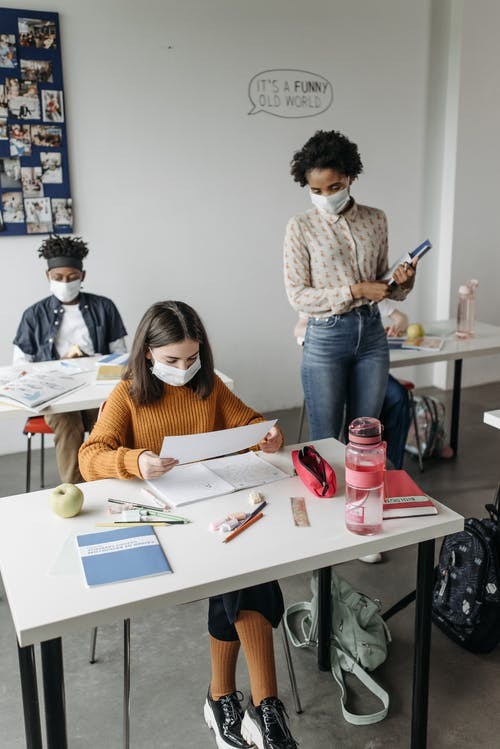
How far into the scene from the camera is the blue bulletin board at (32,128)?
3500mm

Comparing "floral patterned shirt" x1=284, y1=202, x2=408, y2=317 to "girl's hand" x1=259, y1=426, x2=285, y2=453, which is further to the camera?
"floral patterned shirt" x1=284, y1=202, x2=408, y2=317

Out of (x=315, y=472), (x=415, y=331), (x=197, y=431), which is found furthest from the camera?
(x=415, y=331)

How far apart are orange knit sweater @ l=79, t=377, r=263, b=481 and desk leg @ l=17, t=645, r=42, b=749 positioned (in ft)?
1.57

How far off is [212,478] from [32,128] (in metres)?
2.59

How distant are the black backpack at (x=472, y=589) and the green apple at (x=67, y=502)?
1.24 metres

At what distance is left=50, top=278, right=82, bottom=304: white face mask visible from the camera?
3.12 metres

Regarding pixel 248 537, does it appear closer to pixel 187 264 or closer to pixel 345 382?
pixel 345 382

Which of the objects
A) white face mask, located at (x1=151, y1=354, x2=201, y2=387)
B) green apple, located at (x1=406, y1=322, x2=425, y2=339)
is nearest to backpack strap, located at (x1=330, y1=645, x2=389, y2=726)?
white face mask, located at (x1=151, y1=354, x2=201, y2=387)

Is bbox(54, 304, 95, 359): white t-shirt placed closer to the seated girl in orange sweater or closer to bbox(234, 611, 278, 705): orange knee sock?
the seated girl in orange sweater

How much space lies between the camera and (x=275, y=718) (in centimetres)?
161

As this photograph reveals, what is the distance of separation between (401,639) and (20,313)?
8.64 feet

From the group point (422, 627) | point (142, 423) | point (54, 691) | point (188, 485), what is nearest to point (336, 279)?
point (142, 423)

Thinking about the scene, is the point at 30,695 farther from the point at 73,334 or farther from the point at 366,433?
the point at 73,334

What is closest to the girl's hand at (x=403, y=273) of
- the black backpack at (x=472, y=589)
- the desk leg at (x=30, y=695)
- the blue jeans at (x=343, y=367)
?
the blue jeans at (x=343, y=367)
